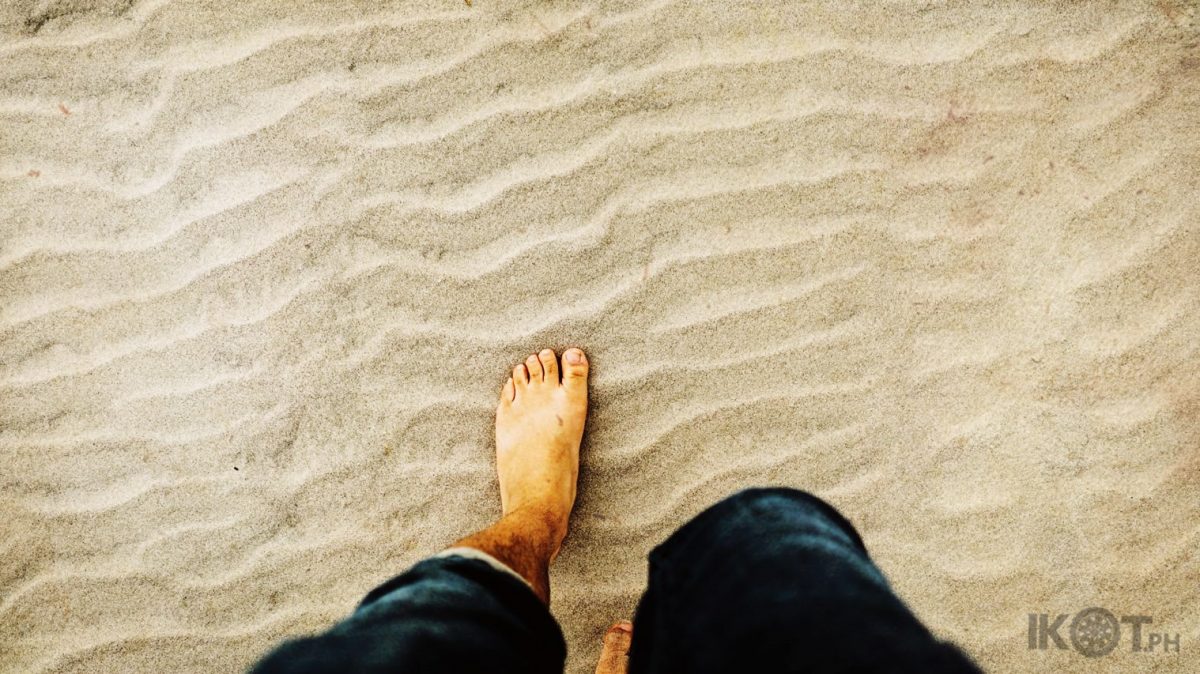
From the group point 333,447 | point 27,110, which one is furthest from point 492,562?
point 27,110

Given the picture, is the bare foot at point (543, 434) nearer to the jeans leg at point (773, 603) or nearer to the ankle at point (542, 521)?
the ankle at point (542, 521)

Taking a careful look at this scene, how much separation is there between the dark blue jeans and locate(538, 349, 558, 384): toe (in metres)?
0.59

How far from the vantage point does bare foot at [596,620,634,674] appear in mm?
1695

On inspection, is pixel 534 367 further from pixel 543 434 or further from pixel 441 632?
pixel 441 632

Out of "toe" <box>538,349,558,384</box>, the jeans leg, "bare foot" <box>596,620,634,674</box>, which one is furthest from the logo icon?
"toe" <box>538,349,558,384</box>

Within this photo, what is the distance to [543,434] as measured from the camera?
172 centimetres

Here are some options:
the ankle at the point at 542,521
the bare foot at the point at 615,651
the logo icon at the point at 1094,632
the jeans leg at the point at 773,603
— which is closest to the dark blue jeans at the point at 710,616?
the jeans leg at the point at 773,603

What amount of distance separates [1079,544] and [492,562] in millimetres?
1448

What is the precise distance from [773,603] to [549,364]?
2.99 ft

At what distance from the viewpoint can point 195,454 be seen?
1.78 metres

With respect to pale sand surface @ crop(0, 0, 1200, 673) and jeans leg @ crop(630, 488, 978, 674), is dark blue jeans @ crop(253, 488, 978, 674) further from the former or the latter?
pale sand surface @ crop(0, 0, 1200, 673)

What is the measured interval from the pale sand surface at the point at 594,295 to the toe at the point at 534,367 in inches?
2.2

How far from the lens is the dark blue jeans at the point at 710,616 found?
916mm

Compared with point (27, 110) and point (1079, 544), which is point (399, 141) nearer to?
point (27, 110)
